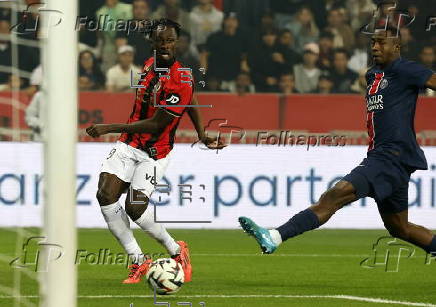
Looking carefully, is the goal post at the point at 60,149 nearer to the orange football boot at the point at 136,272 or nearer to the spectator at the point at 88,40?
the orange football boot at the point at 136,272

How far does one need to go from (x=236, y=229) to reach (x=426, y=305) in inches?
294

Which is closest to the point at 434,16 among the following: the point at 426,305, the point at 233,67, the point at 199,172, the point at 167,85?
the point at 233,67

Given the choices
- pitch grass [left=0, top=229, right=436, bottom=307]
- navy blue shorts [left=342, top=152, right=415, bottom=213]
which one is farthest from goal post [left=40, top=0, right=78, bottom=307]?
navy blue shorts [left=342, top=152, right=415, bottom=213]

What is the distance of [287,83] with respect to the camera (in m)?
17.0

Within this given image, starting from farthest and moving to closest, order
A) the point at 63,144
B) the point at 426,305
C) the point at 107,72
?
1. the point at 107,72
2. the point at 426,305
3. the point at 63,144

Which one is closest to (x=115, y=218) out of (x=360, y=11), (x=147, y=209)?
(x=147, y=209)

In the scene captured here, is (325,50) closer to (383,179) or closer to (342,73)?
(342,73)

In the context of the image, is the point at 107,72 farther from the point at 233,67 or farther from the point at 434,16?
the point at 434,16

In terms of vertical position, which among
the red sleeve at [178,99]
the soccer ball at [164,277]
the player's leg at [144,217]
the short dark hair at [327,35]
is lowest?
the soccer ball at [164,277]

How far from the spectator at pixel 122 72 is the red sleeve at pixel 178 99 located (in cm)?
660

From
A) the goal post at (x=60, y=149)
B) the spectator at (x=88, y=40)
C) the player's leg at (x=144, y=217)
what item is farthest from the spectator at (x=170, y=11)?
the goal post at (x=60, y=149)

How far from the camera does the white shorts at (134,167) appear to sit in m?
9.82

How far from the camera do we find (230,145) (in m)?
15.7

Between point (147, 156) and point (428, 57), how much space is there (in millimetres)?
8439
